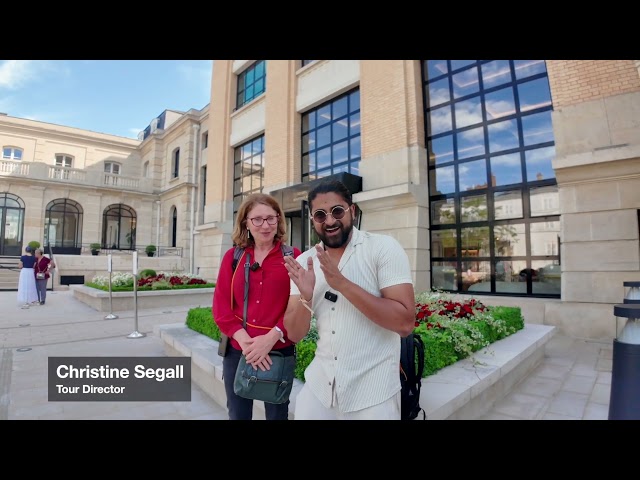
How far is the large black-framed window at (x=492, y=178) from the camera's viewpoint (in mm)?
8641

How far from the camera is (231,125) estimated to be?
63.9 ft

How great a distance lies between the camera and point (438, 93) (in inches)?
421

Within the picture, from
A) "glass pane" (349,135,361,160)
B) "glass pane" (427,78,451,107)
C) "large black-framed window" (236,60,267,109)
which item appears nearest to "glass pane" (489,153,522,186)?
"glass pane" (427,78,451,107)

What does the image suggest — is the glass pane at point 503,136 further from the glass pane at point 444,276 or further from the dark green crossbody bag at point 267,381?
the dark green crossbody bag at point 267,381

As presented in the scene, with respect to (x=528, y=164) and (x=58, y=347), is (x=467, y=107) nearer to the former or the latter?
(x=528, y=164)

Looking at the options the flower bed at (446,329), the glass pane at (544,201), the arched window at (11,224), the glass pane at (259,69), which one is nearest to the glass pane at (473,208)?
the glass pane at (544,201)

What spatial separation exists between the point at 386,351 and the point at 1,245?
31.3m

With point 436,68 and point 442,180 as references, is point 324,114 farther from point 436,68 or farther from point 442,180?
point 442,180

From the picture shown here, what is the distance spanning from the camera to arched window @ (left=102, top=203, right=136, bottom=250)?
27578 mm

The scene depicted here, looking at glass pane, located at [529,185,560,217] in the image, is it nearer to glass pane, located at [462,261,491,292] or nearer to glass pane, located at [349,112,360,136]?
glass pane, located at [462,261,491,292]

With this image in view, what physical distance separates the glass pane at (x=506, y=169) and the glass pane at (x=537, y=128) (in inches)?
19.5

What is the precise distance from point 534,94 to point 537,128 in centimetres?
95
